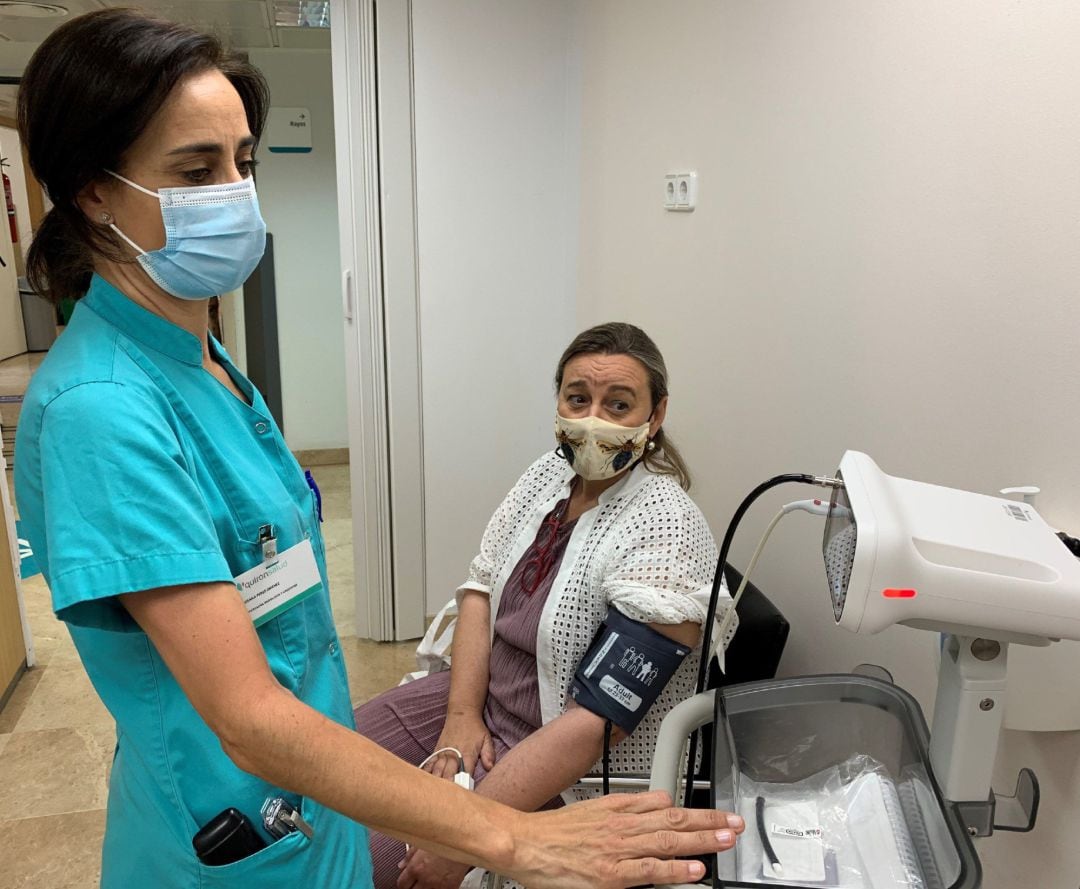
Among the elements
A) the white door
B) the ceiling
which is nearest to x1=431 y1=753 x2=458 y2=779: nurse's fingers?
the ceiling

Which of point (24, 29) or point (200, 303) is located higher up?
point (24, 29)

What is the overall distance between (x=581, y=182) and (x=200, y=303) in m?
1.94

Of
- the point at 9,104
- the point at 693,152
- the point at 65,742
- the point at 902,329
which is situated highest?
the point at 9,104

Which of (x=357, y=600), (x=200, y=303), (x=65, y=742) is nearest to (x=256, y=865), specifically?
(x=200, y=303)

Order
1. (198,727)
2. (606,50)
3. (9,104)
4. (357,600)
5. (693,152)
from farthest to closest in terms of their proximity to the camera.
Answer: (9,104), (357,600), (606,50), (693,152), (198,727)

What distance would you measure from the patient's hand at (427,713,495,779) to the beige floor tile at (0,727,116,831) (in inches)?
47.5

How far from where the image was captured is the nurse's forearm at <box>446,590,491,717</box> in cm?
153

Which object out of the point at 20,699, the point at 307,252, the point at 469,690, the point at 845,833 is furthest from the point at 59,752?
the point at 307,252

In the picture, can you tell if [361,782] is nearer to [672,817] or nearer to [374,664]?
[672,817]

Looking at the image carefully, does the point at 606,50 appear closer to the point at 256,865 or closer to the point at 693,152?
the point at 693,152

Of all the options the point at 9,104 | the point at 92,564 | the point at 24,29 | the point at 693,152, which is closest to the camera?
the point at 92,564

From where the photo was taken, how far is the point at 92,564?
0.70 m

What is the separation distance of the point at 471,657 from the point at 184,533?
0.92 m

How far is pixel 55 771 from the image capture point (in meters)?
2.25
